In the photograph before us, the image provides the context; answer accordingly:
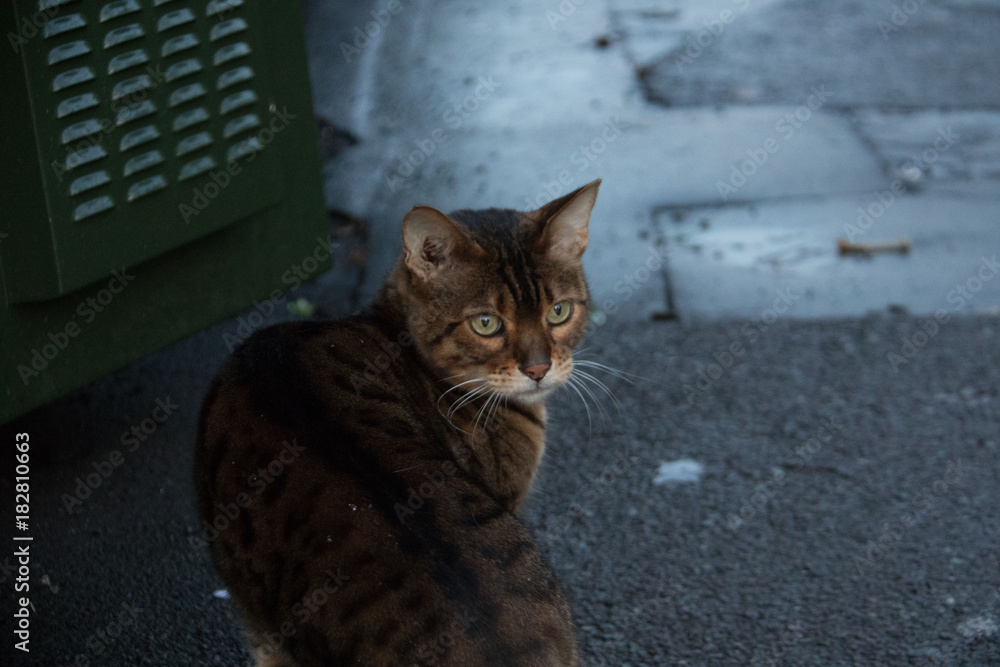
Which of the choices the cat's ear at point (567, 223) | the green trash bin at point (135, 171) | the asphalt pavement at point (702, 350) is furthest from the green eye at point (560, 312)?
the green trash bin at point (135, 171)

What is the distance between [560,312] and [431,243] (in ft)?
1.45

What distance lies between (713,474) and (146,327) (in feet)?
6.70

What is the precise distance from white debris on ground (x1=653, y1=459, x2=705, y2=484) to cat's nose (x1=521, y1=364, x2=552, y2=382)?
105cm

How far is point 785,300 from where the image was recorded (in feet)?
14.9

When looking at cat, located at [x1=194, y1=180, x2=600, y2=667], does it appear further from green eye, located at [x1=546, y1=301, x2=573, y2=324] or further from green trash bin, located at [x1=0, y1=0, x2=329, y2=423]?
green trash bin, located at [x1=0, y1=0, x2=329, y2=423]

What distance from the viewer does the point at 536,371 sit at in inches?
107

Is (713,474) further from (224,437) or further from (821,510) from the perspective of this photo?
(224,437)

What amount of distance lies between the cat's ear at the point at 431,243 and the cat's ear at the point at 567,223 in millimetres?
224

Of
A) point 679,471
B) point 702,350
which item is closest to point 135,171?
point 679,471

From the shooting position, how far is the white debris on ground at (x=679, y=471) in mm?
3582

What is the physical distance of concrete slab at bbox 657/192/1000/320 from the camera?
4504mm

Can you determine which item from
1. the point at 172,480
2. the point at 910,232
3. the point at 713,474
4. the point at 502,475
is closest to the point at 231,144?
the point at 172,480

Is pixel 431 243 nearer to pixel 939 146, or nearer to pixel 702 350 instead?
pixel 702 350

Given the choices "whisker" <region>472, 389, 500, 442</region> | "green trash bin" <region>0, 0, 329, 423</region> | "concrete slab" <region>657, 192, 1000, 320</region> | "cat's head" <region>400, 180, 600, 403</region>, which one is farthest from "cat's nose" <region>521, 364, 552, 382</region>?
"concrete slab" <region>657, 192, 1000, 320</region>
